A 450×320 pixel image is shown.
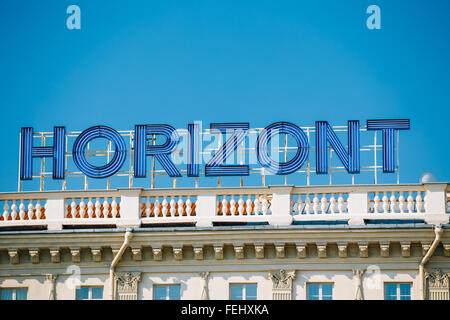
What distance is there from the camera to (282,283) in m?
47.7

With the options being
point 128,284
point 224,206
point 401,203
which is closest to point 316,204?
point 401,203

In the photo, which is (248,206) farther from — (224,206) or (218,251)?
(218,251)

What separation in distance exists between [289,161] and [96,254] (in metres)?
7.23

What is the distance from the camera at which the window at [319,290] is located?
47750 mm

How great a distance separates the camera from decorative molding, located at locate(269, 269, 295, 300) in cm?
4766

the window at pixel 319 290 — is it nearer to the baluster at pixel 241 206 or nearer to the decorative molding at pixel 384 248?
the decorative molding at pixel 384 248

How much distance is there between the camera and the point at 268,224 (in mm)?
48375

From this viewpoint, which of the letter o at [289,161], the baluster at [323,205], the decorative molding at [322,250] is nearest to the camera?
the decorative molding at [322,250]

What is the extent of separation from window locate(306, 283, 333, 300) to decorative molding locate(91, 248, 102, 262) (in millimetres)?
6700

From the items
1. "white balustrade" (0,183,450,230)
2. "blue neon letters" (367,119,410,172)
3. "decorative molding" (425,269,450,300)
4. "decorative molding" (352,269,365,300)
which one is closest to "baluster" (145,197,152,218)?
"white balustrade" (0,183,450,230)

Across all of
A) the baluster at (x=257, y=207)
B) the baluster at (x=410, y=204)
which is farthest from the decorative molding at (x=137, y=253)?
the baluster at (x=410, y=204)

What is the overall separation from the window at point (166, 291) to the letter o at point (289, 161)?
5.27m
